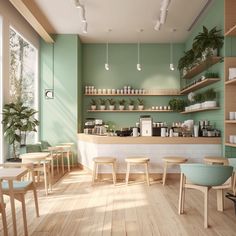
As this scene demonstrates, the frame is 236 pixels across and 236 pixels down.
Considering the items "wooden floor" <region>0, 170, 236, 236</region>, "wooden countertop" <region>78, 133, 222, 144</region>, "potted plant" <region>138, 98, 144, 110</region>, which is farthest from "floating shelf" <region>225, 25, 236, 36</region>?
"potted plant" <region>138, 98, 144, 110</region>

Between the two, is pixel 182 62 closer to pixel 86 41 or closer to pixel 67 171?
pixel 86 41

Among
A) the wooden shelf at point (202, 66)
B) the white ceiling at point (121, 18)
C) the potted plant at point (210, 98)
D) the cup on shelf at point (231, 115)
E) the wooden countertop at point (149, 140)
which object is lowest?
the wooden countertop at point (149, 140)

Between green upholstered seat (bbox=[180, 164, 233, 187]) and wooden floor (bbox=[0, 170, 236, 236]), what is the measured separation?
54 centimetres

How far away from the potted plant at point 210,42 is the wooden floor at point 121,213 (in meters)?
2.78

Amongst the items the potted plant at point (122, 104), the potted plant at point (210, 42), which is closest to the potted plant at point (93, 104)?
the potted plant at point (122, 104)

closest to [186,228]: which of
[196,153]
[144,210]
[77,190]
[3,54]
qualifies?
[144,210]

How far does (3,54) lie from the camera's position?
575 centimetres

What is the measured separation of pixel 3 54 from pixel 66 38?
273 centimetres

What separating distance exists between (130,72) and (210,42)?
376cm

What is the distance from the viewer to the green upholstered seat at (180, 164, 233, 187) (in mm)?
3305

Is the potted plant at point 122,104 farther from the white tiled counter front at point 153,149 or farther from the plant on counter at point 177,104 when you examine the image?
the white tiled counter front at point 153,149

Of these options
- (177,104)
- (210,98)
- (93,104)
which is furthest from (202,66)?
(93,104)

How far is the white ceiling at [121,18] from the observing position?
20.0ft

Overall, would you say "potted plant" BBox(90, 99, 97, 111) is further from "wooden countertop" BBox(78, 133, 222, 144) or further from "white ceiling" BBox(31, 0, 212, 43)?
"wooden countertop" BBox(78, 133, 222, 144)
